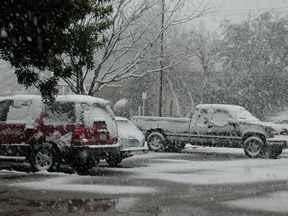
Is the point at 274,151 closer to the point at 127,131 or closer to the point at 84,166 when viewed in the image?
the point at 127,131

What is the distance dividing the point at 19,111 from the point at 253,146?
8.39 m

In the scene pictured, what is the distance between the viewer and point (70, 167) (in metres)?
13.4

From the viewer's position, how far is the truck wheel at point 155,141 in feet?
62.1

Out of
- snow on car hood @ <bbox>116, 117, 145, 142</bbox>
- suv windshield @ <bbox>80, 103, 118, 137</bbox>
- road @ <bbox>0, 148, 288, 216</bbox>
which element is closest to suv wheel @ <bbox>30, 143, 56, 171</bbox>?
road @ <bbox>0, 148, 288, 216</bbox>

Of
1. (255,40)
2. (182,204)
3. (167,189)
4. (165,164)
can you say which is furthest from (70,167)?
(255,40)

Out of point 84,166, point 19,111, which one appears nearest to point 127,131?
point 84,166

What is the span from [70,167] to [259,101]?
24.5m

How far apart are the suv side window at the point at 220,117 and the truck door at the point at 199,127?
0.29m

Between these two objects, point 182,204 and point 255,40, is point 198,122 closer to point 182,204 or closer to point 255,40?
point 182,204

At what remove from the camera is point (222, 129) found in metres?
17.5

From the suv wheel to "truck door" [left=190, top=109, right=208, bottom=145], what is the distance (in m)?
7.29

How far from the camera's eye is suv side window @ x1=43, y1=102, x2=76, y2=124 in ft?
38.7

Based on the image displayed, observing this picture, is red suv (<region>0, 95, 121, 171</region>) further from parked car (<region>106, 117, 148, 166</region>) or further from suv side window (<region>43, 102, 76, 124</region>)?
parked car (<region>106, 117, 148, 166</region>)

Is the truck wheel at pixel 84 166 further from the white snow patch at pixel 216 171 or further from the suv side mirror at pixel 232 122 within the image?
the suv side mirror at pixel 232 122
